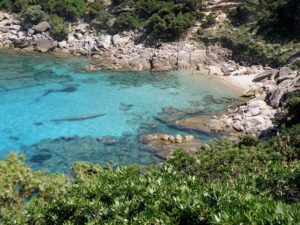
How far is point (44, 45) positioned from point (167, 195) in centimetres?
5019

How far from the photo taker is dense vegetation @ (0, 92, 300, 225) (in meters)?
8.30

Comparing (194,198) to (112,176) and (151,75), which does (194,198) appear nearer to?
(112,176)

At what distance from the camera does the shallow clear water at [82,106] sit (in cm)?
2988

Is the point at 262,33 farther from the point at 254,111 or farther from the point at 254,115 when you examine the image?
the point at 254,115

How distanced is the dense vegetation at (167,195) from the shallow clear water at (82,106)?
11.6 m

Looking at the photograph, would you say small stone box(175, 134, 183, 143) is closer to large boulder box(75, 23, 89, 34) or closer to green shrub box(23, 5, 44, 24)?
large boulder box(75, 23, 89, 34)

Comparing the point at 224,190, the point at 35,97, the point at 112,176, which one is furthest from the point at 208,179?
the point at 35,97

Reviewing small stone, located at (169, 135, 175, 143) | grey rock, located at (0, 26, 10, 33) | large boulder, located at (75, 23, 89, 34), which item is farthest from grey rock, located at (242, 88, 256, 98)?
grey rock, located at (0, 26, 10, 33)

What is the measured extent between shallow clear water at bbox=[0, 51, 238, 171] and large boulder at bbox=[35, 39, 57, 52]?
9.51ft

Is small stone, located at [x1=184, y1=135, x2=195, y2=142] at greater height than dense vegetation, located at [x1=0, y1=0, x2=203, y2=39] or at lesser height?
lesser

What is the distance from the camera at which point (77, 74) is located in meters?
47.7

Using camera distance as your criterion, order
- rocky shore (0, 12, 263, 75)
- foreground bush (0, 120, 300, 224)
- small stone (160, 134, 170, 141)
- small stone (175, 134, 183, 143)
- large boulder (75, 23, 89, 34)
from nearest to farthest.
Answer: foreground bush (0, 120, 300, 224), small stone (175, 134, 183, 143), small stone (160, 134, 170, 141), rocky shore (0, 12, 263, 75), large boulder (75, 23, 89, 34)

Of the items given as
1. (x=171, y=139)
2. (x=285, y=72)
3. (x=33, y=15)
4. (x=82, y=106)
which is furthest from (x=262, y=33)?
(x=33, y=15)

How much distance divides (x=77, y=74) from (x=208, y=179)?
33703 millimetres
